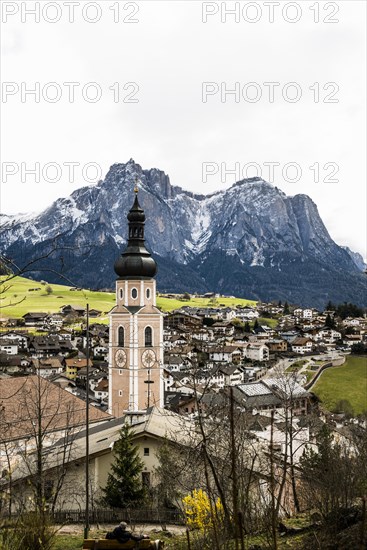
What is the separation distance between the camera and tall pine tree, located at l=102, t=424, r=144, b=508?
1995cm

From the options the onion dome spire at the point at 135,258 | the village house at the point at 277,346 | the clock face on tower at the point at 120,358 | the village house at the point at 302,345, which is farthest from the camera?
the village house at the point at 277,346

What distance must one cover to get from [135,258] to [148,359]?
831cm

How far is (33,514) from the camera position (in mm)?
8789

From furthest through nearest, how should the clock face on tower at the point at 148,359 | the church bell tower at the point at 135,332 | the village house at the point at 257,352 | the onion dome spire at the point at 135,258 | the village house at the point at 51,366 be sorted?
the village house at the point at 257,352, the village house at the point at 51,366, the onion dome spire at the point at 135,258, the clock face on tower at the point at 148,359, the church bell tower at the point at 135,332

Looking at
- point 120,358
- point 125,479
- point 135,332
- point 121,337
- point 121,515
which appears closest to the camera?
point 121,515

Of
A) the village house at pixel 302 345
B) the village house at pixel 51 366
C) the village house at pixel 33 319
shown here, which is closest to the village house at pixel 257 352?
the village house at pixel 302 345

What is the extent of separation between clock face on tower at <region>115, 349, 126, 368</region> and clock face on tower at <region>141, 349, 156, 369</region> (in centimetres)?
156

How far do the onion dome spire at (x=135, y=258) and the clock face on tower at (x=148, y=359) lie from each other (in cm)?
622

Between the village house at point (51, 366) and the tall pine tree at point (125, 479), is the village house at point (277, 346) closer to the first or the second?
the village house at point (51, 366)

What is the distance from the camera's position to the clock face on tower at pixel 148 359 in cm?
4675

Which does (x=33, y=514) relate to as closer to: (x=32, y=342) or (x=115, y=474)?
(x=115, y=474)

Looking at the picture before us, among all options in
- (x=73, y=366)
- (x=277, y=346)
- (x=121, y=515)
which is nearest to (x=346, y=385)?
(x=73, y=366)

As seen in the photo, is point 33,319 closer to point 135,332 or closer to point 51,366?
point 51,366

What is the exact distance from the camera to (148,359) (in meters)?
46.8
